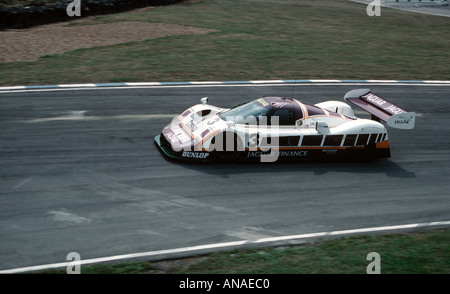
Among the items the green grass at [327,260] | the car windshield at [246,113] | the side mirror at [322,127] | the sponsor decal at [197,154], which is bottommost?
the green grass at [327,260]

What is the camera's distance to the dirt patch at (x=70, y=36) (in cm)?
1891

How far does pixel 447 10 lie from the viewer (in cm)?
3884

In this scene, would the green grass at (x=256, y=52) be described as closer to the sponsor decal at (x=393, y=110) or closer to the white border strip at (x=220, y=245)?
the sponsor decal at (x=393, y=110)

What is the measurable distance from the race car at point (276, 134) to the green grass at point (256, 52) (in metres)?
6.08

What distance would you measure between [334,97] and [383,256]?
8.63 meters

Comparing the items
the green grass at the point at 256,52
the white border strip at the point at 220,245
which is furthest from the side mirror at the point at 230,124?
the green grass at the point at 256,52

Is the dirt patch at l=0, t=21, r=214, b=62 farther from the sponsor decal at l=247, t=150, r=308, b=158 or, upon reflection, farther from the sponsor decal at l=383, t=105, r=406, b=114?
the sponsor decal at l=383, t=105, r=406, b=114

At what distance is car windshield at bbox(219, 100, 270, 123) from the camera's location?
10359mm

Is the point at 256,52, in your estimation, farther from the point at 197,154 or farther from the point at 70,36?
the point at 197,154

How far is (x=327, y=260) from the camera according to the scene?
7.06 metres

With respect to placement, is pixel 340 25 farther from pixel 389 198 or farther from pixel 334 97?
pixel 389 198

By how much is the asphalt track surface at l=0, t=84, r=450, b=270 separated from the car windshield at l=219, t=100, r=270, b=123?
36.8 inches

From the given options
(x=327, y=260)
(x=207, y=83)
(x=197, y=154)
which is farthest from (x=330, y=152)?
(x=207, y=83)
